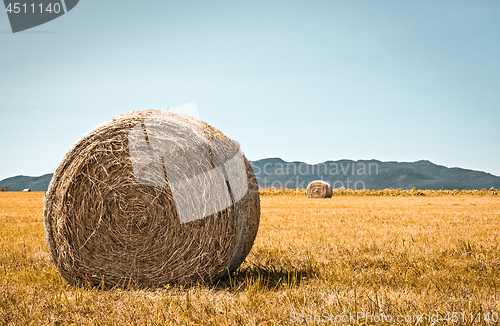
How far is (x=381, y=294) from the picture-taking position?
3.92 metres

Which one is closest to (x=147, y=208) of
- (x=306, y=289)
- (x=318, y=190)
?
(x=306, y=289)

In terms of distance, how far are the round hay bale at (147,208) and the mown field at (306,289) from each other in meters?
0.27

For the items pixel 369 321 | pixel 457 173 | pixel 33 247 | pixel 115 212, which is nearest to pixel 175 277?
pixel 115 212

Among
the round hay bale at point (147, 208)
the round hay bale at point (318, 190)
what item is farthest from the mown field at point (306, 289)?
the round hay bale at point (318, 190)

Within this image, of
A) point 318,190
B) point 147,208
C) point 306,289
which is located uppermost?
point 147,208

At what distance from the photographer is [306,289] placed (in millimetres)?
4062

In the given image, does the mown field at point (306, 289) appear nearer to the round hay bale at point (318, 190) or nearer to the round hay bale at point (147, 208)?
the round hay bale at point (147, 208)

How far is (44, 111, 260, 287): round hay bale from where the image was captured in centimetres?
443

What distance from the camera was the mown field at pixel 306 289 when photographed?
10.9 ft

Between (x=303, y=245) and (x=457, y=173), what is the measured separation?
507 ft

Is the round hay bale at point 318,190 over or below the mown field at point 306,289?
over

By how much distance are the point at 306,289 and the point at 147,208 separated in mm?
2048

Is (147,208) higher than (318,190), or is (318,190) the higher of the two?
(147,208)

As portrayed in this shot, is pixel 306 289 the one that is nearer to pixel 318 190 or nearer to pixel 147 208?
pixel 147 208
